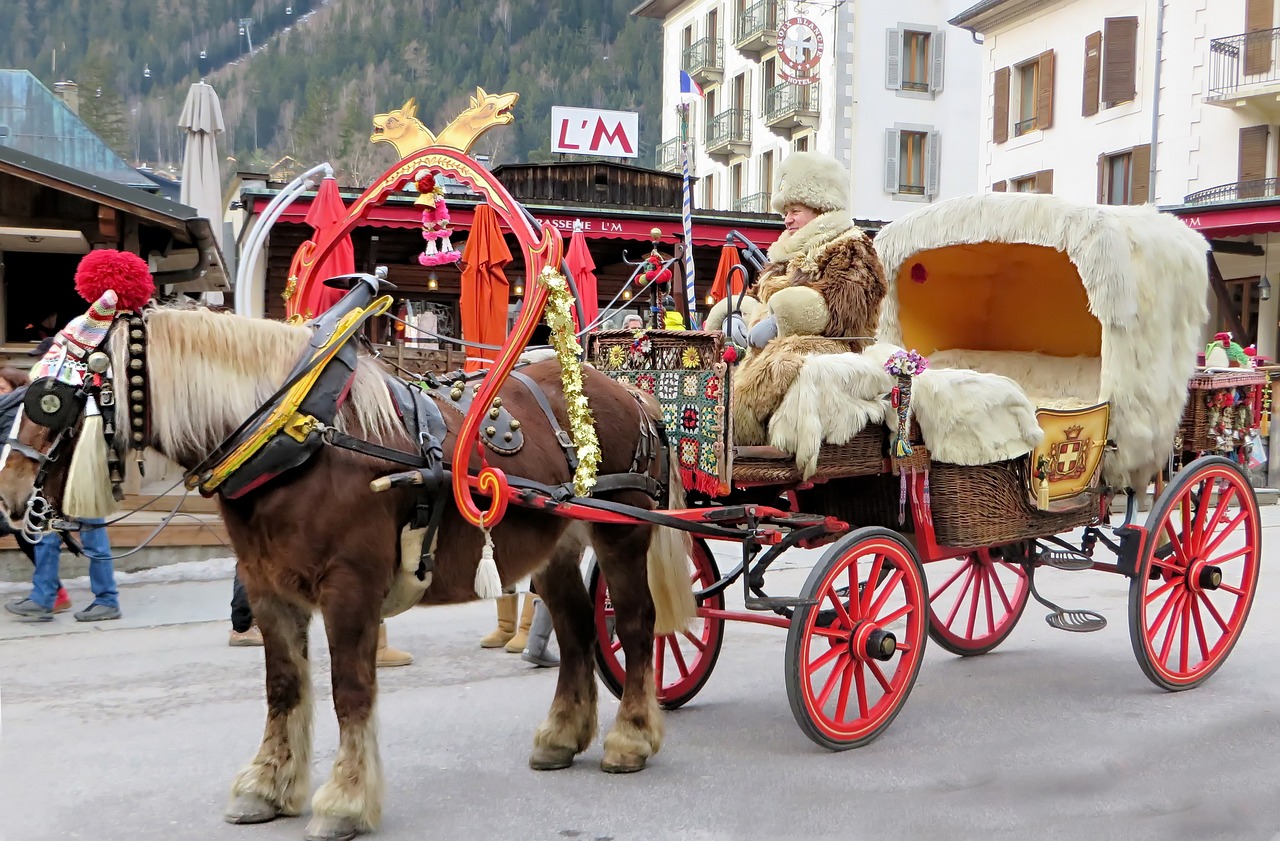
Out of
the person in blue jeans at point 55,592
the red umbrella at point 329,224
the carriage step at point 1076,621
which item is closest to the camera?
the carriage step at point 1076,621

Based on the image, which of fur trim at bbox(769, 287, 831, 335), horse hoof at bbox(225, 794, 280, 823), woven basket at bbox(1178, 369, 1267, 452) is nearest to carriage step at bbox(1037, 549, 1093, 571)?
woven basket at bbox(1178, 369, 1267, 452)

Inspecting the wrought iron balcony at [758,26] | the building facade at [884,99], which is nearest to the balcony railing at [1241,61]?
the building facade at [884,99]

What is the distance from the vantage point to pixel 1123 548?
5410mm

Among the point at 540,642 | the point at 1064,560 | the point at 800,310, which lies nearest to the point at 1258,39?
the point at 1064,560

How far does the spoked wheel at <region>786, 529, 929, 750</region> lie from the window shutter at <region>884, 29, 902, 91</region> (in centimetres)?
2864

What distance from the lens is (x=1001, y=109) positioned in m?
26.3

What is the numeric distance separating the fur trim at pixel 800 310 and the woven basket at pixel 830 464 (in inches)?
18.4

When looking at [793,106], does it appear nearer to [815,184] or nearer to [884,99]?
[884,99]

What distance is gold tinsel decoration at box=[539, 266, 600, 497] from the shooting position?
3.97 metres

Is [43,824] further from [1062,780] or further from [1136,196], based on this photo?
[1136,196]

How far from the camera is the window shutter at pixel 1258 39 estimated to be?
20266 mm

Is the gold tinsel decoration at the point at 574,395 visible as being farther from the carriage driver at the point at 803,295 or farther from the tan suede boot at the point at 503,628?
the tan suede boot at the point at 503,628

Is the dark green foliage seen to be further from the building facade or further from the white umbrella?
the white umbrella

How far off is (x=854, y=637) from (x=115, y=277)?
2.86 m
